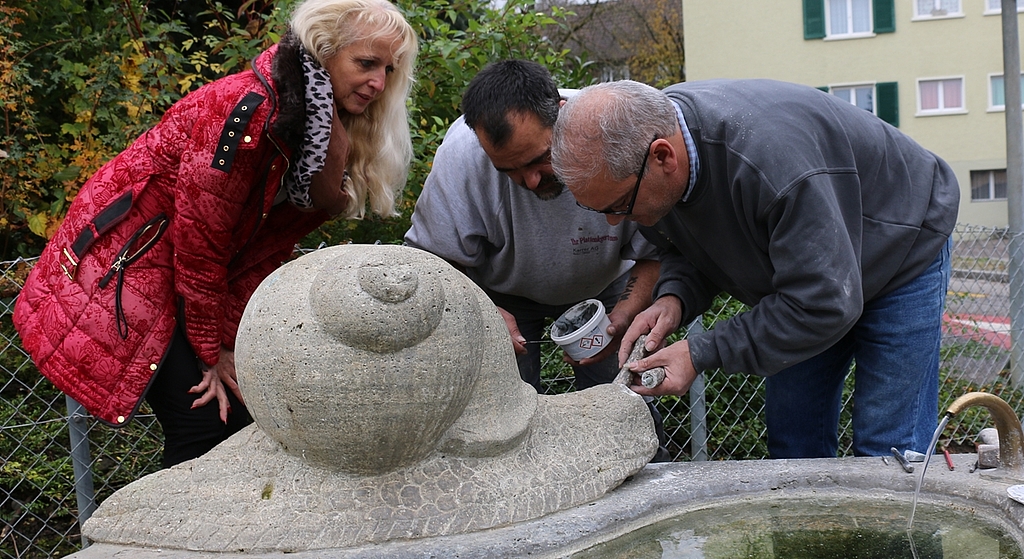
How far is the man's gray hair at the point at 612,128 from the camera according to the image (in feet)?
7.36

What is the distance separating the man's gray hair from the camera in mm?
2244

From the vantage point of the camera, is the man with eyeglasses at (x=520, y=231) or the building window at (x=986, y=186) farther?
the building window at (x=986, y=186)

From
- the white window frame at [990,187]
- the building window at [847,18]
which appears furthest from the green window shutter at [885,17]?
the white window frame at [990,187]

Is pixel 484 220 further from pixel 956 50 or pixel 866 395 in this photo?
pixel 956 50

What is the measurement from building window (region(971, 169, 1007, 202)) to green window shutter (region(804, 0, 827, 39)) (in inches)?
149

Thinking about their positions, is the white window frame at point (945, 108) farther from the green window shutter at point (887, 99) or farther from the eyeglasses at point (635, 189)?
the eyeglasses at point (635, 189)

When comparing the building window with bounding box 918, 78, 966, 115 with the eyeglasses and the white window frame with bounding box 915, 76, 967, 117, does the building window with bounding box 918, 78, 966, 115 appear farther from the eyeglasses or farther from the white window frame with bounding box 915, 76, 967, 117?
the eyeglasses

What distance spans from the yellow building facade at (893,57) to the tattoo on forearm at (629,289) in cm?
1375

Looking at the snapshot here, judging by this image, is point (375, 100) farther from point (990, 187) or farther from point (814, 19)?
point (990, 187)

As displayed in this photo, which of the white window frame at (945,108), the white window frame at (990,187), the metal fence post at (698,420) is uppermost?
the metal fence post at (698,420)

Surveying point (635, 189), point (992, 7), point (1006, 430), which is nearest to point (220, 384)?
point (635, 189)

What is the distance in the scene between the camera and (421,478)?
7.29 feet

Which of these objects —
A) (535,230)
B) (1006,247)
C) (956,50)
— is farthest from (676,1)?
(535,230)

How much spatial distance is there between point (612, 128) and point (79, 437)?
2203 mm
